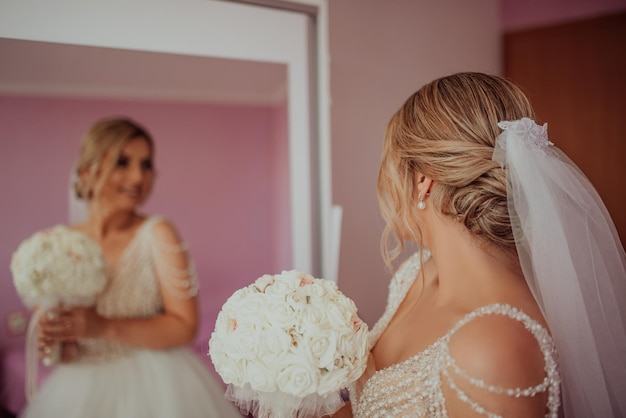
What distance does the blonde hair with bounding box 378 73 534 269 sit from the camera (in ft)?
4.08

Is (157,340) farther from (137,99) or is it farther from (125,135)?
(137,99)

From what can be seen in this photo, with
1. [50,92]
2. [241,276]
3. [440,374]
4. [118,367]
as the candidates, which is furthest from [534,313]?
[50,92]

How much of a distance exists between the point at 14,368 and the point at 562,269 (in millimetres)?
1367

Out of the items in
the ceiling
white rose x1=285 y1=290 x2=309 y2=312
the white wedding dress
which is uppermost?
the ceiling

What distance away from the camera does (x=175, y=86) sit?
165 centimetres

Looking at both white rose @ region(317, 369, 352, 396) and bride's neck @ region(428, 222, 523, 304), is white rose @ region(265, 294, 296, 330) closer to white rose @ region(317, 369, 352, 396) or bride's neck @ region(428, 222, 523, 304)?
white rose @ region(317, 369, 352, 396)

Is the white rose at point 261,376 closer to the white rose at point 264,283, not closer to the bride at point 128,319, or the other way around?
the white rose at point 264,283

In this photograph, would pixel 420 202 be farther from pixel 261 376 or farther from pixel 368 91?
pixel 368 91

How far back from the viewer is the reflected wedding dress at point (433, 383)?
3.72 ft

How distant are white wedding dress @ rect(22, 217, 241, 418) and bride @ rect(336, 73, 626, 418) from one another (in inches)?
21.8

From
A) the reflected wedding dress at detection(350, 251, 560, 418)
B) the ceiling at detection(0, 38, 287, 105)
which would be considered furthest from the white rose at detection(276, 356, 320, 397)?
the ceiling at detection(0, 38, 287, 105)

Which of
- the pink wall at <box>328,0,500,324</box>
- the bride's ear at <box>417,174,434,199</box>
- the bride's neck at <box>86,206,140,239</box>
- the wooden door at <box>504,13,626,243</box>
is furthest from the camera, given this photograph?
the wooden door at <box>504,13,626,243</box>

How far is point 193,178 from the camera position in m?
1.66

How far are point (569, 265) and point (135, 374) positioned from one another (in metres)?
1.18
